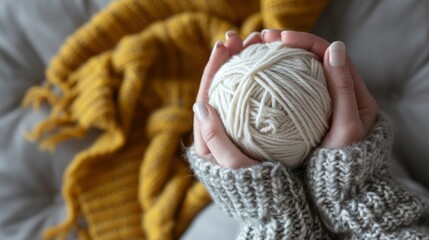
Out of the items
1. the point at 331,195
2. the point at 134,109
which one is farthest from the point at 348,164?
the point at 134,109

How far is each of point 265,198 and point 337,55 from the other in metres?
0.20

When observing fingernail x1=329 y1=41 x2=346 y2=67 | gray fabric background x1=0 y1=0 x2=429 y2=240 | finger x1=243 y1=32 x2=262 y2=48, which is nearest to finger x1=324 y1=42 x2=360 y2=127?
fingernail x1=329 y1=41 x2=346 y2=67

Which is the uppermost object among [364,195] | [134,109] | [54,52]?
[54,52]

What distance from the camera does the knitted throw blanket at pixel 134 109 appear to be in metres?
0.90

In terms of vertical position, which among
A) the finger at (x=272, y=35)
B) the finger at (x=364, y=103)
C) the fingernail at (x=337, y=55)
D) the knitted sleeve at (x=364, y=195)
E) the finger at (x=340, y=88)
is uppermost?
the finger at (x=272, y=35)

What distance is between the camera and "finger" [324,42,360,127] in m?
0.63

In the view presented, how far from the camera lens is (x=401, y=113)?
2.87ft

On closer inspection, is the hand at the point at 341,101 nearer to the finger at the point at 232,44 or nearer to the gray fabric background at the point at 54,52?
the finger at the point at 232,44

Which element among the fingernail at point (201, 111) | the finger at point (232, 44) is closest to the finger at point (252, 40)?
the finger at point (232, 44)

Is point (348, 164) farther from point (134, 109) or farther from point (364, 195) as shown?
point (134, 109)

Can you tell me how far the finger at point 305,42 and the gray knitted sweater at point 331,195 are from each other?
4.9 inches

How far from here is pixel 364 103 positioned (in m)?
0.69

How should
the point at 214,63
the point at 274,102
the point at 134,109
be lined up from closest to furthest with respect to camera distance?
the point at 274,102 < the point at 214,63 < the point at 134,109

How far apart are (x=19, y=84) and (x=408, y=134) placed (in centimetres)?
73
